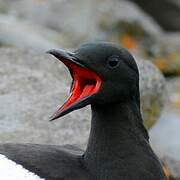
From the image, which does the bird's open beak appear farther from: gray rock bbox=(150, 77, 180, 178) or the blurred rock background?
gray rock bbox=(150, 77, 180, 178)

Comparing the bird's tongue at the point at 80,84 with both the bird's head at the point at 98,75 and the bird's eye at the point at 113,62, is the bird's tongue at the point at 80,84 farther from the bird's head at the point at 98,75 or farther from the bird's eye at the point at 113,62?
the bird's eye at the point at 113,62

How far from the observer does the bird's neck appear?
253 inches

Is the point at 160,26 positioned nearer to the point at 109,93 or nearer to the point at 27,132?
the point at 27,132

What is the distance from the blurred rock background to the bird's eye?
180cm

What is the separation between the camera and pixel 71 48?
10852 millimetres

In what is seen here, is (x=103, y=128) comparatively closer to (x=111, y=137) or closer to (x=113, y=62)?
(x=111, y=137)

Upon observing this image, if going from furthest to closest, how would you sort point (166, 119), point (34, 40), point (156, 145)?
1. point (34, 40)
2. point (166, 119)
3. point (156, 145)

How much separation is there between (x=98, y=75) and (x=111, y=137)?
0.50m

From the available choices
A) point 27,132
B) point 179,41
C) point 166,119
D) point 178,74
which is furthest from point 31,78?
point 179,41

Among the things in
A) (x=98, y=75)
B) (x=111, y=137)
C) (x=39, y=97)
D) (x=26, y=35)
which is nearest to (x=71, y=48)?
(x=26, y=35)

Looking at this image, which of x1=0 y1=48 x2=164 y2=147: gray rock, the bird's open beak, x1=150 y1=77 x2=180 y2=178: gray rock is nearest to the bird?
the bird's open beak

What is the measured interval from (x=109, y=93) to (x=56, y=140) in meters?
1.88

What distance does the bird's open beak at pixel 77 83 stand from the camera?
240 inches

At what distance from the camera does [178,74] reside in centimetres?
1338
